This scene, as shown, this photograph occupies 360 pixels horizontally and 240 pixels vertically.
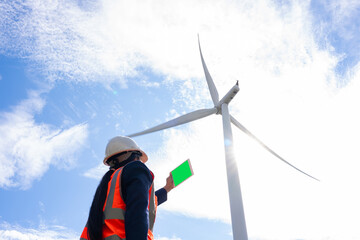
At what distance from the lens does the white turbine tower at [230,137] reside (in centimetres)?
1543

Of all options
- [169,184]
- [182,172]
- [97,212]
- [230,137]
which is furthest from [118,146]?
[230,137]

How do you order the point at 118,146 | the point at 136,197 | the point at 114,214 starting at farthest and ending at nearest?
the point at 118,146 < the point at 114,214 < the point at 136,197

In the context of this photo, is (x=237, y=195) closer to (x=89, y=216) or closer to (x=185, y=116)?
(x=185, y=116)

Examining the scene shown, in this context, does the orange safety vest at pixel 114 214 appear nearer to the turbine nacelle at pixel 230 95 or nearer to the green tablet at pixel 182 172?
the green tablet at pixel 182 172

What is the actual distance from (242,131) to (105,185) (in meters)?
21.7

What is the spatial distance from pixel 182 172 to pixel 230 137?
46.4 feet

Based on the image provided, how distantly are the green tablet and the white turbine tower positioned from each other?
937 centimetres

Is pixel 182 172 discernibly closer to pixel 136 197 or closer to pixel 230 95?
pixel 136 197

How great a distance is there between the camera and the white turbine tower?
50.6 ft

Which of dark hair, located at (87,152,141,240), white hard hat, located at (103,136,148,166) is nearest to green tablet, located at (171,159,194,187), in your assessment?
white hard hat, located at (103,136,148,166)

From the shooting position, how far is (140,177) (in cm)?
455

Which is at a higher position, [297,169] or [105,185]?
[297,169]

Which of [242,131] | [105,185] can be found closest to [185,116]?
[242,131]

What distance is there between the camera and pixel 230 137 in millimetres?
20391
